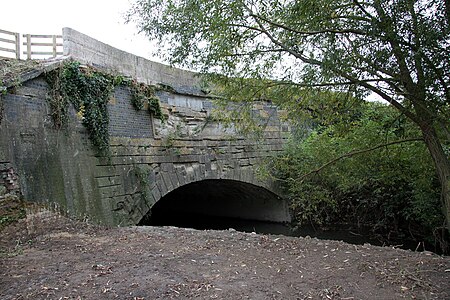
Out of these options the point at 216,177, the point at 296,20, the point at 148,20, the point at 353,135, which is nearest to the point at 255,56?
the point at 296,20

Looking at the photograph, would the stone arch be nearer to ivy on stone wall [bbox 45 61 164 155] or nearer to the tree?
ivy on stone wall [bbox 45 61 164 155]

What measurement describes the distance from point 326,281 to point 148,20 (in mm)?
3616

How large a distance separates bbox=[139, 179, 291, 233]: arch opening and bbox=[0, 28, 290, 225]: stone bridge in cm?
31

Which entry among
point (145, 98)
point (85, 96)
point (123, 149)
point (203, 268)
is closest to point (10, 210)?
point (85, 96)

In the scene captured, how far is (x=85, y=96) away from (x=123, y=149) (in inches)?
46.4

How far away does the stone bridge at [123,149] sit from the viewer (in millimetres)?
5133

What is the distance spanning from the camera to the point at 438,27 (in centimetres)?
242

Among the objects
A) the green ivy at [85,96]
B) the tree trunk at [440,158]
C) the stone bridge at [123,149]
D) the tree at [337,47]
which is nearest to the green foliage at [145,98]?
the stone bridge at [123,149]

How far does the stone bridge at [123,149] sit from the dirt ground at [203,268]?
93cm

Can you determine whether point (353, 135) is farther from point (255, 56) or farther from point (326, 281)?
point (326, 281)

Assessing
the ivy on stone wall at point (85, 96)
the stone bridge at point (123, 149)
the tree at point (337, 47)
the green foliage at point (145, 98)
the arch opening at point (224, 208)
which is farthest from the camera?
the arch opening at point (224, 208)

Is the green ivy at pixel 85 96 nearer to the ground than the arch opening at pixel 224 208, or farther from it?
farther from it

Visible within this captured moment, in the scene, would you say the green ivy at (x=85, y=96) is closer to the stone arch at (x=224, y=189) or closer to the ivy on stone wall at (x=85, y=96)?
the ivy on stone wall at (x=85, y=96)

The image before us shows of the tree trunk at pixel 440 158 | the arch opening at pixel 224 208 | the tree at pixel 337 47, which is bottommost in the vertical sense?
the arch opening at pixel 224 208
